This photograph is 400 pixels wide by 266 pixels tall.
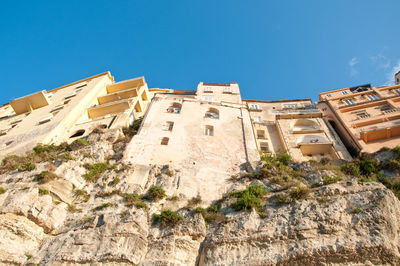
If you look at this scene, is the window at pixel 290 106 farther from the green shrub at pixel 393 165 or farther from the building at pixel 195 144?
the green shrub at pixel 393 165

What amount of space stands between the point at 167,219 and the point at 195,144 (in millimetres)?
9096

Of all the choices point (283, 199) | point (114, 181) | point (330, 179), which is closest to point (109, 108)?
point (114, 181)

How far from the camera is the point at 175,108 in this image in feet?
92.4

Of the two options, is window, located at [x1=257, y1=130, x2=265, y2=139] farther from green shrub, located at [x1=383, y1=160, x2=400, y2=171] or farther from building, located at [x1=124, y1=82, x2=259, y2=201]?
green shrub, located at [x1=383, y1=160, x2=400, y2=171]

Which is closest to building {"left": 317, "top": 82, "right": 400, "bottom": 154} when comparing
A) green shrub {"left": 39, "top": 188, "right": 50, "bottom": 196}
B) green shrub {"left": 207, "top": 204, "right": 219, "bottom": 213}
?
→ green shrub {"left": 207, "top": 204, "right": 219, "bottom": 213}

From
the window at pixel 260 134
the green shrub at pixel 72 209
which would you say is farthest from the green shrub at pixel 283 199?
the window at pixel 260 134

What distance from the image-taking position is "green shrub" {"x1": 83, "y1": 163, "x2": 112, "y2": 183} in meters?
16.6

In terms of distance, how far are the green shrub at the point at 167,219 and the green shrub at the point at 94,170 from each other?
212 inches

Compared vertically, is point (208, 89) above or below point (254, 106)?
above

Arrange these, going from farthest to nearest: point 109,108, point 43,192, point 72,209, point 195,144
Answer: point 109,108, point 195,144, point 72,209, point 43,192

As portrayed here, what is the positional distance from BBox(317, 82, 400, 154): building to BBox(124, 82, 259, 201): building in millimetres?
9360

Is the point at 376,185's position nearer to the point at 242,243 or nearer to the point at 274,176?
the point at 274,176

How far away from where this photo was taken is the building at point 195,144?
17734 millimetres

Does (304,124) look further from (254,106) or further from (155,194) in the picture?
(155,194)
